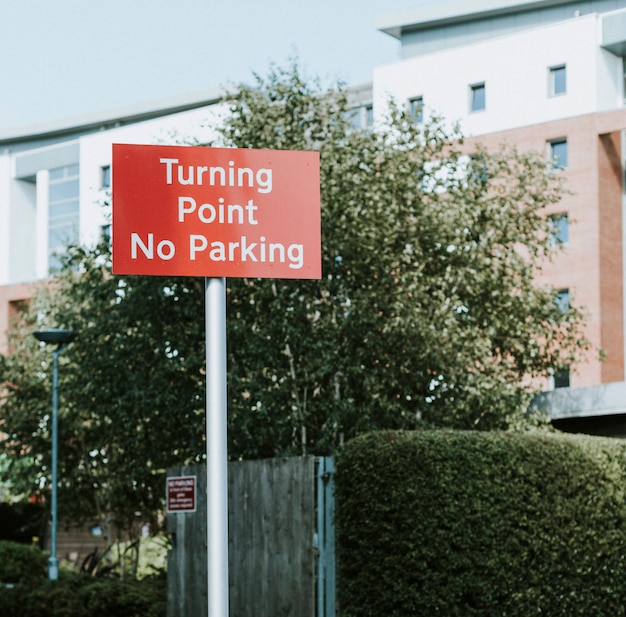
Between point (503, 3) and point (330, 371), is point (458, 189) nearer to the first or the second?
point (330, 371)

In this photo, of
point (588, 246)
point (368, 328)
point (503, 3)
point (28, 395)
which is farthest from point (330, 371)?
point (503, 3)

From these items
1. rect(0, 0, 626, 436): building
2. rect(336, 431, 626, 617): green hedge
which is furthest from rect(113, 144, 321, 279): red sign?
rect(0, 0, 626, 436): building

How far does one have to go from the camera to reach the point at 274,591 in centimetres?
1348

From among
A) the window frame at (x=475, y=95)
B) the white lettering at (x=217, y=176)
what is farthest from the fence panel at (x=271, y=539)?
the window frame at (x=475, y=95)

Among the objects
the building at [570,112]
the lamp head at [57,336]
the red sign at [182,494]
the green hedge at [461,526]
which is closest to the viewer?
the green hedge at [461,526]

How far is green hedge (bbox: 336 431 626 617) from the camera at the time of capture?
1205 cm

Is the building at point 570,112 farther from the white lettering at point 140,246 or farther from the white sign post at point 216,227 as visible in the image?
the white lettering at point 140,246

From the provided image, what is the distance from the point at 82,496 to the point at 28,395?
2.92 meters

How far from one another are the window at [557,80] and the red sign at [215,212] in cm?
4270

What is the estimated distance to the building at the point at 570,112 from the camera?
4481 cm

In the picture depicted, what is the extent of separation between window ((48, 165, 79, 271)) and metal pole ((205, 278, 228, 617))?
60933 millimetres

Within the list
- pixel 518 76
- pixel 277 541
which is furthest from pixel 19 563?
pixel 518 76

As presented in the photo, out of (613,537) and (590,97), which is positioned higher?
(590,97)

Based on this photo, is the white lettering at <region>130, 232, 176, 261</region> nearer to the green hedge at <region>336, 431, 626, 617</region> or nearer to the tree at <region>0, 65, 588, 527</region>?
the green hedge at <region>336, 431, 626, 617</region>
